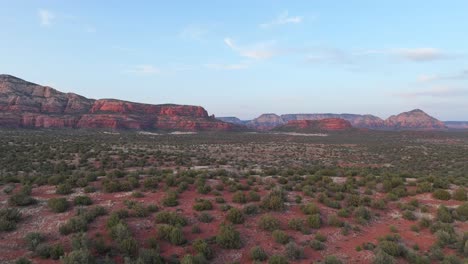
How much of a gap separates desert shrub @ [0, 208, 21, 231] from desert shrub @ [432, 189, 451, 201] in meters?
20.3

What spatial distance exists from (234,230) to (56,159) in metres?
26.4

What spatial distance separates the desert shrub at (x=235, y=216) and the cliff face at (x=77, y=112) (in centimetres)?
11350

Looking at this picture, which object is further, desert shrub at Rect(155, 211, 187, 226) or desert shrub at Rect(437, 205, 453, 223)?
desert shrub at Rect(437, 205, 453, 223)

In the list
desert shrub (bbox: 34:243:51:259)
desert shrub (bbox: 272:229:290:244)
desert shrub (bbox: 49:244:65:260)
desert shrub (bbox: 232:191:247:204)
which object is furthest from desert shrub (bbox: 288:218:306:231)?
desert shrub (bbox: 34:243:51:259)

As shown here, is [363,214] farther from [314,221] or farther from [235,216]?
[235,216]

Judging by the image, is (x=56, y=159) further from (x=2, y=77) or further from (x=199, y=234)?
(x=2, y=77)

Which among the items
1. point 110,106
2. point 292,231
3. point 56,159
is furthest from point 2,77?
point 292,231

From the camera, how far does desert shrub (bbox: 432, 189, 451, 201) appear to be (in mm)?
17531

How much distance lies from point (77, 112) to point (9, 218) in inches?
5156

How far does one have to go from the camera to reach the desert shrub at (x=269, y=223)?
1295cm

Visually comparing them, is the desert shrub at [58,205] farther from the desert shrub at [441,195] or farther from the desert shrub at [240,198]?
the desert shrub at [441,195]

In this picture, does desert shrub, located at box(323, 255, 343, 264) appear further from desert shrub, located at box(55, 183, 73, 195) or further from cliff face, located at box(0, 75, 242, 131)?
cliff face, located at box(0, 75, 242, 131)

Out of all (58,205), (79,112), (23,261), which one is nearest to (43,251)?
(23,261)

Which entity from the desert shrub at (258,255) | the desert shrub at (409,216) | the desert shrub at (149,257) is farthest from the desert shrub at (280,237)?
the desert shrub at (409,216)
